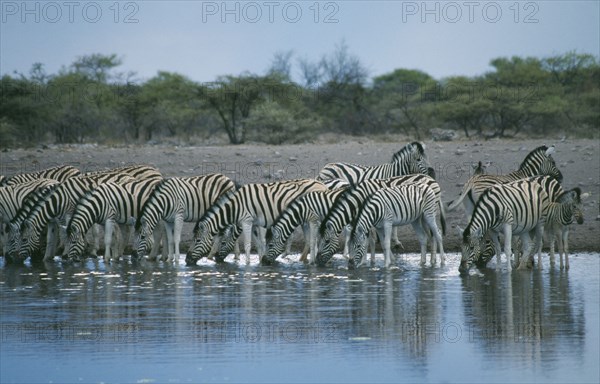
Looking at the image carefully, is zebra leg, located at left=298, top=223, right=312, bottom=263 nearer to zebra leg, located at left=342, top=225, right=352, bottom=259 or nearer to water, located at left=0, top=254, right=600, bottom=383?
zebra leg, located at left=342, top=225, right=352, bottom=259

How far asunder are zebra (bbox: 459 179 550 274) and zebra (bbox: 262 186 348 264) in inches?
86.1

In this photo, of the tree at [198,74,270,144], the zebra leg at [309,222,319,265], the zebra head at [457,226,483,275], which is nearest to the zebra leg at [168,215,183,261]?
the zebra leg at [309,222,319,265]

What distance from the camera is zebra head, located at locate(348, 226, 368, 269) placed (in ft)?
53.2

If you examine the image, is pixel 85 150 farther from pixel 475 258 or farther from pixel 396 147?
pixel 475 258

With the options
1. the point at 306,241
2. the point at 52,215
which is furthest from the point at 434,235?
the point at 52,215

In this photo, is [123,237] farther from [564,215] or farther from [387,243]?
[564,215]

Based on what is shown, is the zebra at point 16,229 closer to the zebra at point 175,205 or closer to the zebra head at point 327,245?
the zebra at point 175,205

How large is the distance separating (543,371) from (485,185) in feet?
26.8

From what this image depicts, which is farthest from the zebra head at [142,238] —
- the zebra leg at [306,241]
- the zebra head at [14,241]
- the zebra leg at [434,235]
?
the zebra leg at [434,235]

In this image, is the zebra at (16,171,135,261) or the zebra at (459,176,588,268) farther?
the zebra at (16,171,135,261)

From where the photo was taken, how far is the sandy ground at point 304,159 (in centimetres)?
2314

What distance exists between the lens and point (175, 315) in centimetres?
1223

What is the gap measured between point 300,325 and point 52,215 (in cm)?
719

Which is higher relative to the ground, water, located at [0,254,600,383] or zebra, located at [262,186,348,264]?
zebra, located at [262,186,348,264]
